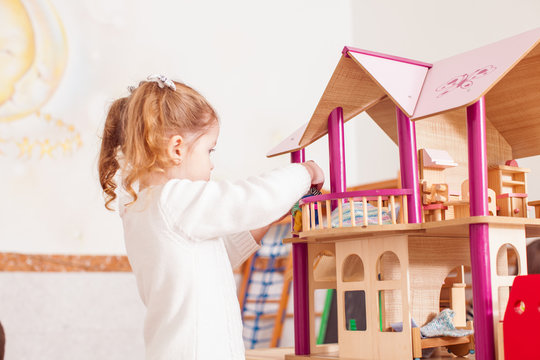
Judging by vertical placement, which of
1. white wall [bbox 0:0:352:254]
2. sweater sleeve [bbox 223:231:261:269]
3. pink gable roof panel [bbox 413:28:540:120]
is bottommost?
sweater sleeve [bbox 223:231:261:269]

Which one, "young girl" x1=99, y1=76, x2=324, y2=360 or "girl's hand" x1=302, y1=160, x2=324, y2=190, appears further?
"girl's hand" x1=302, y1=160, x2=324, y2=190

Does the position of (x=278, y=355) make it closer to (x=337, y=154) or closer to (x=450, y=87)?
(x=337, y=154)

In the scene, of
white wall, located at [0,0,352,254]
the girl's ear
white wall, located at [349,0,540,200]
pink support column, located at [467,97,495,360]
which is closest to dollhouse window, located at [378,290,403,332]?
pink support column, located at [467,97,495,360]

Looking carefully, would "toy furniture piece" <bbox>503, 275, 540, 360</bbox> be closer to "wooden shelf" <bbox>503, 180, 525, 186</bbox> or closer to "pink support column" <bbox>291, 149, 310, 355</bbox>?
"wooden shelf" <bbox>503, 180, 525, 186</bbox>

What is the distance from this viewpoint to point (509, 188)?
Result: 1166mm

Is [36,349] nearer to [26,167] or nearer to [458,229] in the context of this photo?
[26,167]

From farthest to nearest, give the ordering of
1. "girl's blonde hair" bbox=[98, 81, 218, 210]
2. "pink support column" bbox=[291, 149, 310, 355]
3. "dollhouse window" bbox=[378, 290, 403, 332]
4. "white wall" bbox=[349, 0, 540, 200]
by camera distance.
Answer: "white wall" bbox=[349, 0, 540, 200]
"pink support column" bbox=[291, 149, 310, 355]
"dollhouse window" bbox=[378, 290, 403, 332]
"girl's blonde hair" bbox=[98, 81, 218, 210]

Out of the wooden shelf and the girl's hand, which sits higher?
A: the girl's hand

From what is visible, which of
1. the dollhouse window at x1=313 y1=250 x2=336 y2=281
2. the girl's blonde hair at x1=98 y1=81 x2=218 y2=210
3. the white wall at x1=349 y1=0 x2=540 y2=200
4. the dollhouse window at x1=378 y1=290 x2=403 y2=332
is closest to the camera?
the girl's blonde hair at x1=98 y1=81 x2=218 y2=210

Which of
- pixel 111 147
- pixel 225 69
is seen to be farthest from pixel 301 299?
pixel 225 69

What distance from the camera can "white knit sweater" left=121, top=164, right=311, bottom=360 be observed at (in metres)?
0.97

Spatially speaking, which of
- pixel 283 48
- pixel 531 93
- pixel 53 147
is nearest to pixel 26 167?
pixel 53 147

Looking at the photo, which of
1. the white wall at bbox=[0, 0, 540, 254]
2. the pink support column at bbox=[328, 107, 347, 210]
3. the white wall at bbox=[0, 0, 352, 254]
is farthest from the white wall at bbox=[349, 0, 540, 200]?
the pink support column at bbox=[328, 107, 347, 210]

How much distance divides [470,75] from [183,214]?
0.49 m
